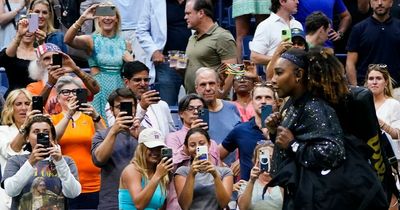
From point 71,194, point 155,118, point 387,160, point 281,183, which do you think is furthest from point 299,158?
point 155,118

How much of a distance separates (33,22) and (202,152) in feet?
9.53

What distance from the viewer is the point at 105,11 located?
49.2 ft

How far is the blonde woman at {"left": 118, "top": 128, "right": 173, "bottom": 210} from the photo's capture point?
12.5m

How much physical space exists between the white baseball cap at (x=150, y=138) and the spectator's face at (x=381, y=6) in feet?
14.5

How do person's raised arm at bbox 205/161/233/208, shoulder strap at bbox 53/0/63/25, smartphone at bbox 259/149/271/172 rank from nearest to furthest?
1. smartphone at bbox 259/149/271/172
2. person's raised arm at bbox 205/161/233/208
3. shoulder strap at bbox 53/0/63/25

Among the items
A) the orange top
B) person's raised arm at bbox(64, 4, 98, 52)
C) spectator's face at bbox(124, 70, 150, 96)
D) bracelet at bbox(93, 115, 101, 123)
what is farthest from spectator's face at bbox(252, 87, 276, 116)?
person's raised arm at bbox(64, 4, 98, 52)

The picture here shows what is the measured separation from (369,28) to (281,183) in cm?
623

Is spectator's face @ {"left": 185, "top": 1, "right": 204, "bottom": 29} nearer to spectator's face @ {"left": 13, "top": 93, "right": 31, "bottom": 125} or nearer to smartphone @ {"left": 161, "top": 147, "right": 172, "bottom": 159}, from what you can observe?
spectator's face @ {"left": 13, "top": 93, "right": 31, "bottom": 125}

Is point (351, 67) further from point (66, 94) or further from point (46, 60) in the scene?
point (66, 94)

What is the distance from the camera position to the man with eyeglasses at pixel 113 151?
13.0 meters

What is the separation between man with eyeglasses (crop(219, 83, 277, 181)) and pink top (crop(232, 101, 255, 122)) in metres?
0.68

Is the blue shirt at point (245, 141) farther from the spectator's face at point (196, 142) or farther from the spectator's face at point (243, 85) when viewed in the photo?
the spectator's face at point (243, 85)

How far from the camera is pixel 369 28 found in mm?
16297

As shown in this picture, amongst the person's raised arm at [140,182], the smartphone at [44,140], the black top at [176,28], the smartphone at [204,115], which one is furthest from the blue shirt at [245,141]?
the black top at [176,28]
